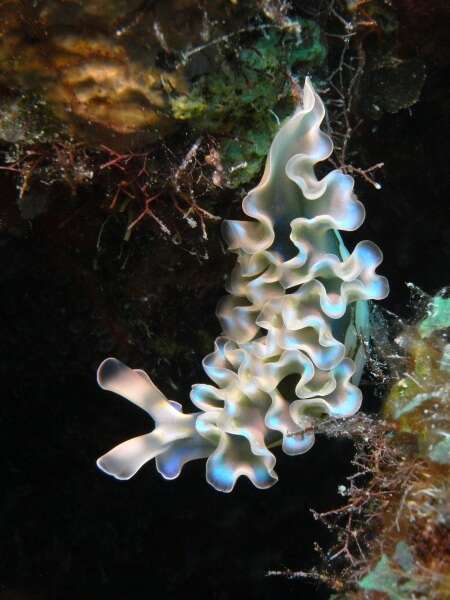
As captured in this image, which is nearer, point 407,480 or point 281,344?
point 407,480

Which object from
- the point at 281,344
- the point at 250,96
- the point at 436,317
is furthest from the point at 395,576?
the point at 250,96

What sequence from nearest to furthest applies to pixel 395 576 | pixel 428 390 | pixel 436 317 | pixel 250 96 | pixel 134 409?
pixel 395 576, pixel 250 96, pixel 428 390, pixel 436 317, pixel 134 409

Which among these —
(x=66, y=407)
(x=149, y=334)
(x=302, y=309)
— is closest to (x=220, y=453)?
(x=302, y=309)

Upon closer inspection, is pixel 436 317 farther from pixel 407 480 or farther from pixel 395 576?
pixel 395 576

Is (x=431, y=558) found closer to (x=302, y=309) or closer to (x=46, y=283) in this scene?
(x=302, y=309)

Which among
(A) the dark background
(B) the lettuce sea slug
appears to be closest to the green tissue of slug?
(B) the lettuce sea slug

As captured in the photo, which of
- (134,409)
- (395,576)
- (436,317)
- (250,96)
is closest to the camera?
(395,576)

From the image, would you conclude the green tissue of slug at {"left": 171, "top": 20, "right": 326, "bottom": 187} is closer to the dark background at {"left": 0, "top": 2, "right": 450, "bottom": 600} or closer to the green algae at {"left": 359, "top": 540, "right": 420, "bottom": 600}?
the dark background at {"left": 0, "top": 2, "right": 450, "bottom": 600}
